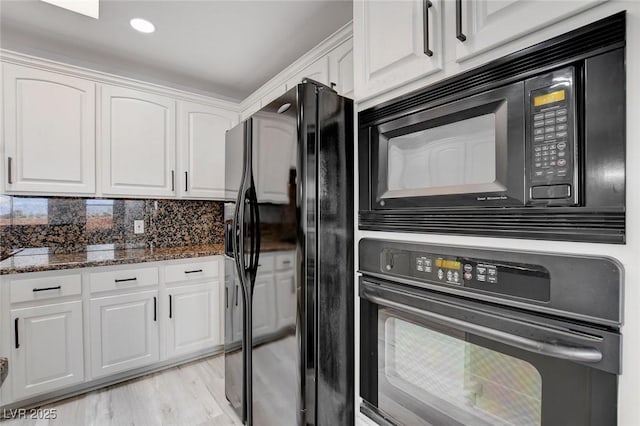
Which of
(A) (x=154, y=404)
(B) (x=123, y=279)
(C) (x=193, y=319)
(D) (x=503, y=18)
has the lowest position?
(A) (x=154, y=404)

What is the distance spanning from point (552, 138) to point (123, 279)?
2.55m

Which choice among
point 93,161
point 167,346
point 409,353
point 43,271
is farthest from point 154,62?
point 409,353

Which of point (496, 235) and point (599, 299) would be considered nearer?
point (599, 299)

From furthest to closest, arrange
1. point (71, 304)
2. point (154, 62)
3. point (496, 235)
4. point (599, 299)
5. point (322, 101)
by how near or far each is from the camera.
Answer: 1. point (154, 62)
2. point (71, 304)
3. point (322, 101)
4. point (496, 235)
5. point (599, 299)

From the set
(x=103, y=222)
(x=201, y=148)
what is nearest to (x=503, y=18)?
(x=201, y=148)

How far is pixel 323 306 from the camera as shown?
4.14 feet

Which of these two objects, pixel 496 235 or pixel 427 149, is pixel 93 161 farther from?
pixel 496 235

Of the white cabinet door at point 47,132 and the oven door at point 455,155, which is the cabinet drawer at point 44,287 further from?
the oven door at point 455,155

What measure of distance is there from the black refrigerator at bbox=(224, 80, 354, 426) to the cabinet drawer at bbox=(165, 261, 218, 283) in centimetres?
132

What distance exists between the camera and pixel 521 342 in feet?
2.31

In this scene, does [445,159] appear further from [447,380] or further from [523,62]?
[447,380]

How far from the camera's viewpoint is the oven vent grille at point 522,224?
604 millimetres

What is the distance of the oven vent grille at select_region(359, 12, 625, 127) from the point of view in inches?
23.5

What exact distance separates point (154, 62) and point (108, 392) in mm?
2402
